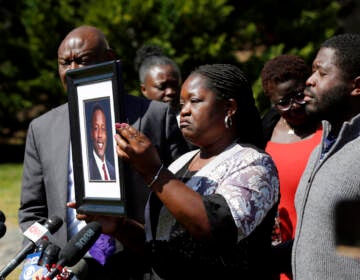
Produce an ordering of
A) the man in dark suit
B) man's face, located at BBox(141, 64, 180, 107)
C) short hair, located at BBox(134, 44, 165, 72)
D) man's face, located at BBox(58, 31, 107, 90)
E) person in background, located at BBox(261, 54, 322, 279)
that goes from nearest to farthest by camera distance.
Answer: the man in dark suit
man's face, located at BBox(58, 31, 107, 90)
person in background, located at BBox(261, 54, 322, 279)
man's face, located at BBox(141, 64, 180, 107)
short hair, located at BBox(134, 44, 165, 72)

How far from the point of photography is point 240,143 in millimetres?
3020

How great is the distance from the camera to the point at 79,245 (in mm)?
2623

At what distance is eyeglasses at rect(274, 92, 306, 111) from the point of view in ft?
15.0

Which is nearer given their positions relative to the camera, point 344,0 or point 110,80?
point 110,80

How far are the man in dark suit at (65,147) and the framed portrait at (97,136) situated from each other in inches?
18.2

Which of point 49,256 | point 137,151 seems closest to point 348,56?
point 137,151

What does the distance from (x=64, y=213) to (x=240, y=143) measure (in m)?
0.99

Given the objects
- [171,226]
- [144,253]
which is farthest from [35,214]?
[171,226]

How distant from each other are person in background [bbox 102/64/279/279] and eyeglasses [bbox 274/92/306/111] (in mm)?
1437

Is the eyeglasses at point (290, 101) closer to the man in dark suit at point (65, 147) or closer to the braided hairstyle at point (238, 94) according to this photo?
the man in dark suit at point (65, 147)

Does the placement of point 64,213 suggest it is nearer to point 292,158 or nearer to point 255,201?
point 255,201

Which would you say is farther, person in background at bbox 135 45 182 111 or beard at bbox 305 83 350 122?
person in background at bbox 135 45 182 111

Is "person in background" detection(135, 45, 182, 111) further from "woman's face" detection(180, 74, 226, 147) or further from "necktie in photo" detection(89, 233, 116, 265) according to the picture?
"woman's face" detection(180, 74, 226, 147)

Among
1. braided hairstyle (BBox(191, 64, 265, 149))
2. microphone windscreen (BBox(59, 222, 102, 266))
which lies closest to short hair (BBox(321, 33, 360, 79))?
braided hairstyle (BBox(191, 64, 265, 149))
